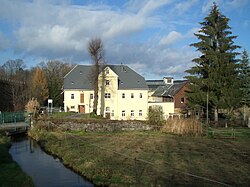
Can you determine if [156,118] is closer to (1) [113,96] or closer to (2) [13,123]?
(1) [113,96]

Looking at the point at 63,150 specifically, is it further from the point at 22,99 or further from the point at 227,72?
the point at 22,99

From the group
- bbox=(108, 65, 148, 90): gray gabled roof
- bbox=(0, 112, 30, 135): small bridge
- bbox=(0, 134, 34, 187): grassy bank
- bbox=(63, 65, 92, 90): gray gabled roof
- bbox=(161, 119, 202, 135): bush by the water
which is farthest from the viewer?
bbox=(63, 65, 92, 90): gray gabled roof

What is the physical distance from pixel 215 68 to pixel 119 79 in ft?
58.8

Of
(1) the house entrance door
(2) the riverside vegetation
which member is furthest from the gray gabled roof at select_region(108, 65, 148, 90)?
(2) the riverside vegetation

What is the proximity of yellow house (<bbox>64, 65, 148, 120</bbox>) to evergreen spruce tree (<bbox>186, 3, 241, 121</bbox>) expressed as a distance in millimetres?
11926

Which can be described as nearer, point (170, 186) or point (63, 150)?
point (170, 186)

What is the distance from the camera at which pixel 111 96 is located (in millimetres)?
45969

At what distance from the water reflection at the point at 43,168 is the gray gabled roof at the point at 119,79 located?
2278cm

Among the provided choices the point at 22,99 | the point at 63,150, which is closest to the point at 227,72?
the point at 63,150

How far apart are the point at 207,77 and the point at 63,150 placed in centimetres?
2218

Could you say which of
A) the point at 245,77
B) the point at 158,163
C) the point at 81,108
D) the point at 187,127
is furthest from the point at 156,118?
the point at 158,163

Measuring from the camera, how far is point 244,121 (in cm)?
3622

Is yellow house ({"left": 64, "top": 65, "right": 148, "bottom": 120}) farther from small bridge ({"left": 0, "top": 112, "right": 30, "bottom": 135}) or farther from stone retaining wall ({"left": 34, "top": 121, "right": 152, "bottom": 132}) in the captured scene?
stone retaining wall ({"left": 34, "top": 121, "right": 152, "bottom": 132})

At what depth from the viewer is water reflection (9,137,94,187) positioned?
1391 cm
